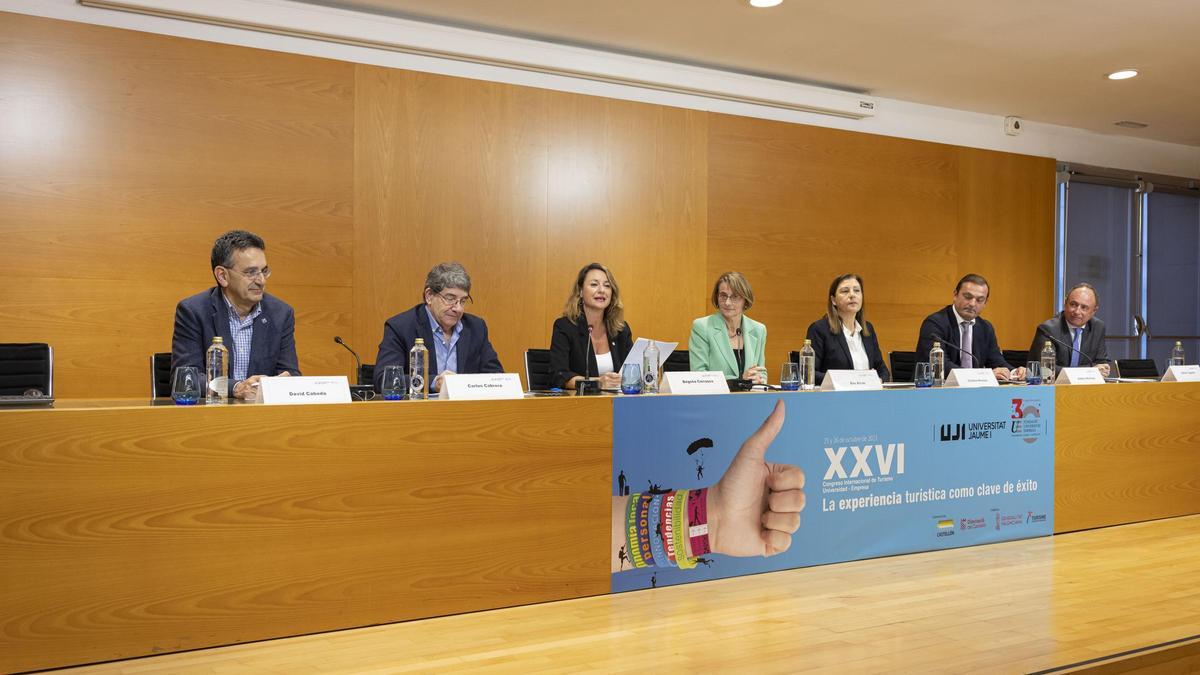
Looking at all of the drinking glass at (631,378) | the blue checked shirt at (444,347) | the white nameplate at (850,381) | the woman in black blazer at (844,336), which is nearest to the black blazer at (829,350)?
Result: the woman in black blazer at (844,336)

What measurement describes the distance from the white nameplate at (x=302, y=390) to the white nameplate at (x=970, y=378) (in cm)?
243

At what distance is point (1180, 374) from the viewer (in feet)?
14.7

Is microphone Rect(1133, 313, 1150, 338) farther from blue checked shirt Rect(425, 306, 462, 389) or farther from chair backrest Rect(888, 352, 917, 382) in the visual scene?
blue checked shirt Rect(425, 306, 462, 389)

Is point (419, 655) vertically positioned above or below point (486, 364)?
below

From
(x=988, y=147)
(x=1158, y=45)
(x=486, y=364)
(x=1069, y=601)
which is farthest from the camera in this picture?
(x=988, y=147)

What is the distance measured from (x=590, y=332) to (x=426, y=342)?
0.85 m

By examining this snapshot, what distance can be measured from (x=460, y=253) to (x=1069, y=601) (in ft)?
11.6

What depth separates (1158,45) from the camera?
5629mm

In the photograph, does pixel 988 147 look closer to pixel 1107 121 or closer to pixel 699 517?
pixel 1107 121

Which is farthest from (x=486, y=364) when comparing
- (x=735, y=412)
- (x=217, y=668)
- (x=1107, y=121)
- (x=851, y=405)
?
(x=1107, y=121)

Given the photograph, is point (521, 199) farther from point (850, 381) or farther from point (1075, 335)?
point (1075, 335)

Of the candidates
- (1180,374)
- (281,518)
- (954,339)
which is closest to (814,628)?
(281,518)

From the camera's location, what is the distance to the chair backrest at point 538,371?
3.99m

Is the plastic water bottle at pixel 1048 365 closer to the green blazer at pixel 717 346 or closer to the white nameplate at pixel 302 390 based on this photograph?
the green blazer at pixel 717 346
